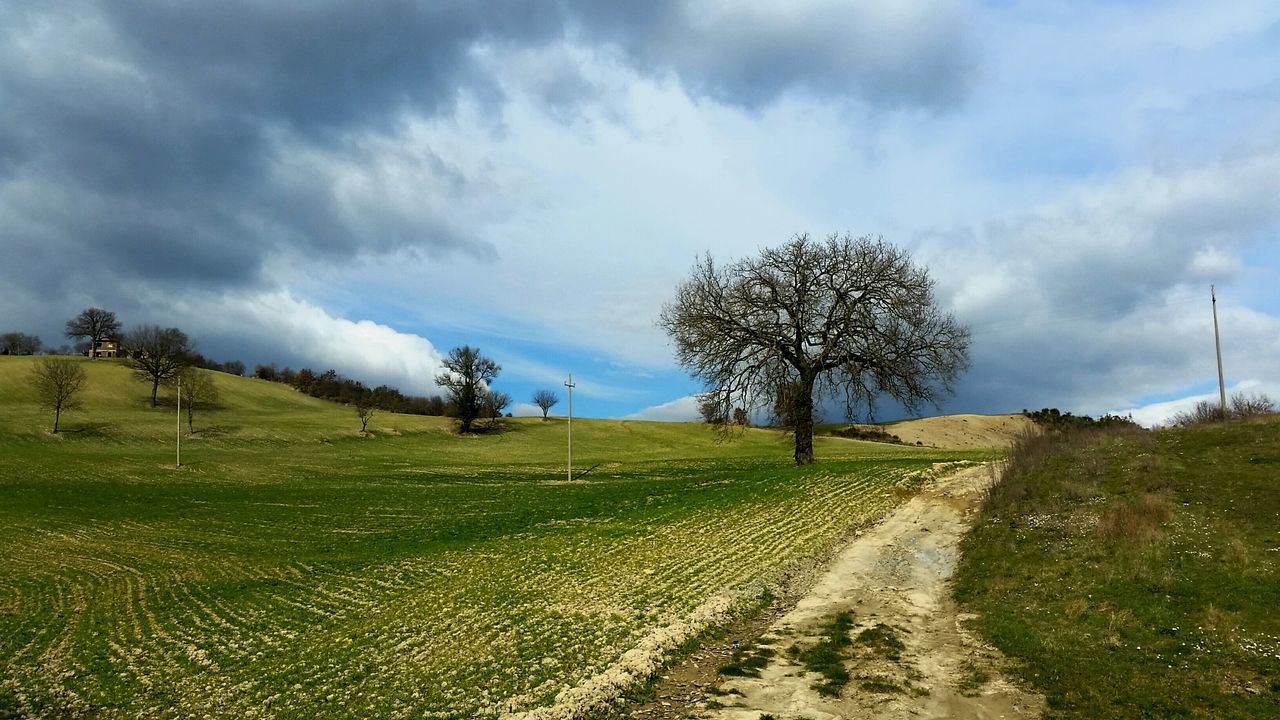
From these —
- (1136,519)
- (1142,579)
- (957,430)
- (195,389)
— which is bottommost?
(1142,579)

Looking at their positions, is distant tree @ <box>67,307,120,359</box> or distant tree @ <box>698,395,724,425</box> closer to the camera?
distant tree @ <box>698,395,724,425</box>

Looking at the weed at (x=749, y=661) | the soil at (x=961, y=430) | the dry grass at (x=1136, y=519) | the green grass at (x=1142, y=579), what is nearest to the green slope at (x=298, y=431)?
the soil at (x=961, y=430)

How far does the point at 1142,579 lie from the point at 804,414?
24.2m

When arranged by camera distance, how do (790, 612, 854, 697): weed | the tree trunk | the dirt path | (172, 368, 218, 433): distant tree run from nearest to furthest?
the dirt path, (790, 612, 854, 697): weed, the tree trunk, (172, 368, 218, 433): distant tree

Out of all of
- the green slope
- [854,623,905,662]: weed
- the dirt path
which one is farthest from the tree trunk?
[854,623,905,662]: weed

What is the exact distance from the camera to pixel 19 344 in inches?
5541

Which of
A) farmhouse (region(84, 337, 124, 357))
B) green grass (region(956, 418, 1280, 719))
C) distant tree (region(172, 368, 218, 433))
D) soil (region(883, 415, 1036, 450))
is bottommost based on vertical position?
green grass (region(956, 418, 1280, 719))

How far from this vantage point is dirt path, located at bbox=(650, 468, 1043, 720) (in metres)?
10.2

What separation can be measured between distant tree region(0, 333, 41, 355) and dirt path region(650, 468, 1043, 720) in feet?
588

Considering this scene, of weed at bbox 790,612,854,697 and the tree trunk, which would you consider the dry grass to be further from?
the tree trunk

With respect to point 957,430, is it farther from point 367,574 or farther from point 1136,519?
point 367,574

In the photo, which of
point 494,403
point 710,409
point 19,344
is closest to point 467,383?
point 494,403

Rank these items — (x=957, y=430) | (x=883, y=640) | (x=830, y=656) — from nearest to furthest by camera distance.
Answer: (x=830, y=656), (x=883, y=640), (x=957, y=430)

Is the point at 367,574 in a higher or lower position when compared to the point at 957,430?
lower
